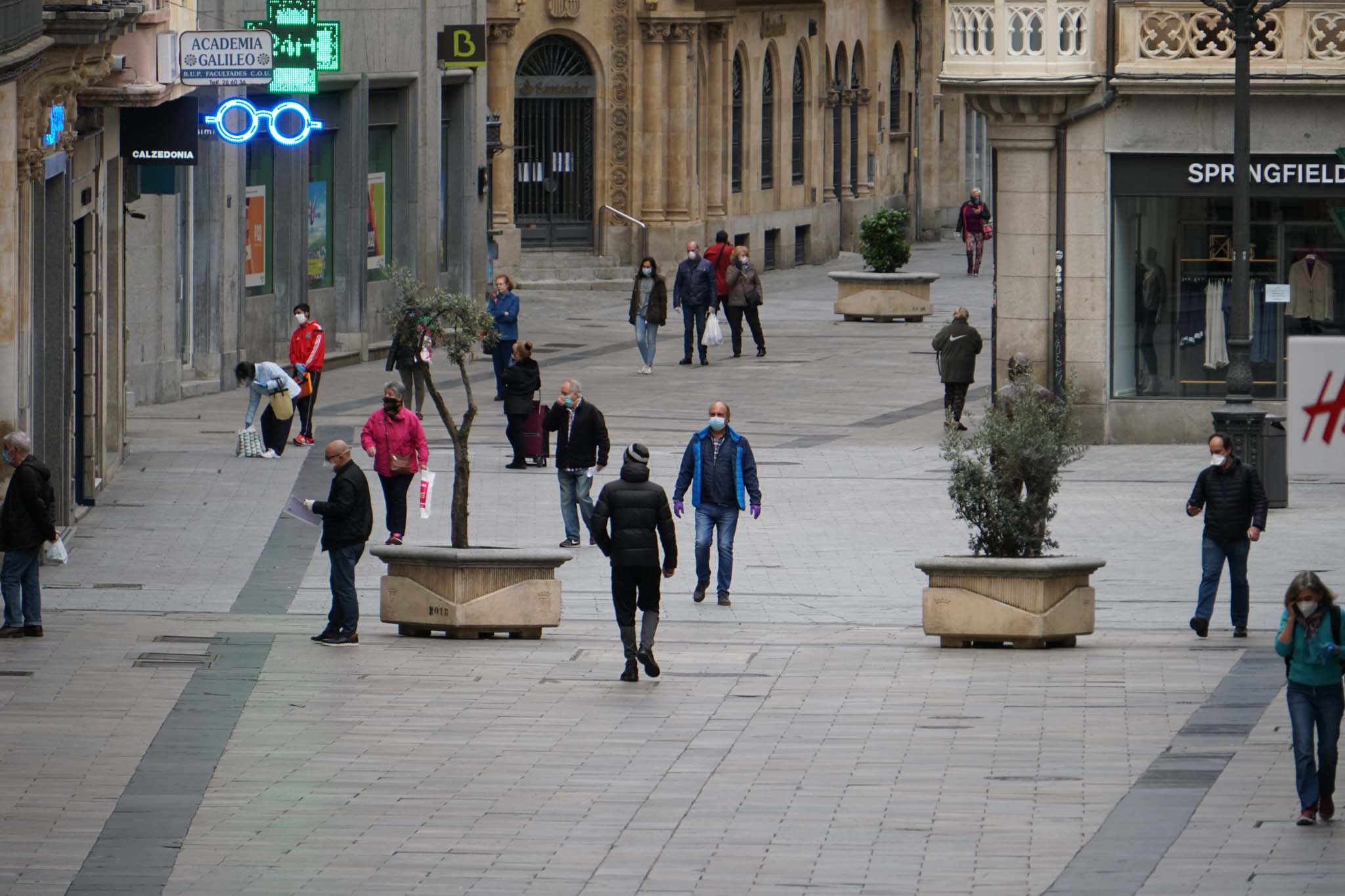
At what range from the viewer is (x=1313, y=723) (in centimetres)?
1311

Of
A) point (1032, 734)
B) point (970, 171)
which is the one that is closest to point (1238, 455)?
point (1032, 734)

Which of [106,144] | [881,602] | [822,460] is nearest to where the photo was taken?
[881,602]

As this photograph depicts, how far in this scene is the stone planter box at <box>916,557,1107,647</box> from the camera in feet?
60.3

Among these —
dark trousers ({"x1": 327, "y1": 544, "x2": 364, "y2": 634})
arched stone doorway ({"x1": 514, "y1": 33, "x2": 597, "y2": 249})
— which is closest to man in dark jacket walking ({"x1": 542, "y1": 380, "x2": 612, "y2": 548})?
dark trousers ({"x1": 327, "y1": 544, "x2": 364, "y2": 634})

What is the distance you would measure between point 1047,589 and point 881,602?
232cm

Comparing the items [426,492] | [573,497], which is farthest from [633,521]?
[573,497]

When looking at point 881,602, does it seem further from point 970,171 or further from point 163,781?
point 970,171

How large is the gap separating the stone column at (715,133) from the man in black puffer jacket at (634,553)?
109 ft

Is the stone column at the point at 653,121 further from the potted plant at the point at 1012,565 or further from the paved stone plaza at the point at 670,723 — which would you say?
the potted plant at the point at 1012,565

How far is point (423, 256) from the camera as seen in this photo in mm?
38906

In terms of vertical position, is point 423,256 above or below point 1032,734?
above

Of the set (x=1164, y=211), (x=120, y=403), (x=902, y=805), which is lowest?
(x=902, y=805)

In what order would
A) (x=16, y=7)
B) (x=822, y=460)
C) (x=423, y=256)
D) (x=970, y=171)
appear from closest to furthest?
1. (x=16, y=7)
2. (x=822, y=460)
3. (x=423, y=256)
4. (x=970, y=171)

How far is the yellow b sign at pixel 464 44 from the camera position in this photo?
3775 cm
